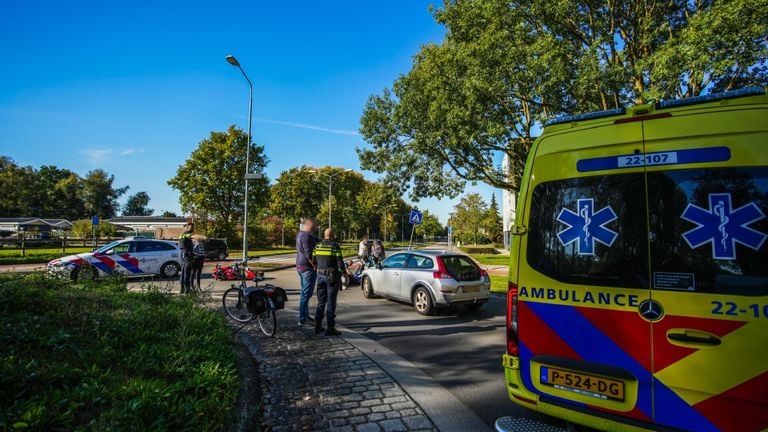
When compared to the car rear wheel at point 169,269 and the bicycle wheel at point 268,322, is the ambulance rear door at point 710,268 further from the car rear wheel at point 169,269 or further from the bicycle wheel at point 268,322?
the car rear wheel at point 169,269

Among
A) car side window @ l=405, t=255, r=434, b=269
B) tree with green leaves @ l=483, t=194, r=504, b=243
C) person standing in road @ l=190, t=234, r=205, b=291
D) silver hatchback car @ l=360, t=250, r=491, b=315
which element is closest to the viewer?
silver hatchback car @ l=360, t=250, r=491, b=315

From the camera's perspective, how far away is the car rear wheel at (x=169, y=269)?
15141 mm

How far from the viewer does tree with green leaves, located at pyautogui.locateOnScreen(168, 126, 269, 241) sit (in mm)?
36906

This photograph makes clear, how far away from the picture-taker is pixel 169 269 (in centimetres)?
1530

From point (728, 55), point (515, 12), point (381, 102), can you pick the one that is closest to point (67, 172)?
point (381, 102)

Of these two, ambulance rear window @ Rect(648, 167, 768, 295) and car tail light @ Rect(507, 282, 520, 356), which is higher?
ambulance rear window @ Rect(648, 167, 768, 295)

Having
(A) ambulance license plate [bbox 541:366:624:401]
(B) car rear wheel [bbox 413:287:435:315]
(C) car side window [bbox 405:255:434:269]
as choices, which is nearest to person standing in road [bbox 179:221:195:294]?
(C) car side window [bbox 405:255:434:269]

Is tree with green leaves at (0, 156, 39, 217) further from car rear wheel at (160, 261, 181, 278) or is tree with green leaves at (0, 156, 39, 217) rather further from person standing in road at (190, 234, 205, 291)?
person standing in road at (190, 234, 205, 291)

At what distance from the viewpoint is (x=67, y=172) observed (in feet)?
299

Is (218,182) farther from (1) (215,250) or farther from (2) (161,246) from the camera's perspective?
(2) (161,246)

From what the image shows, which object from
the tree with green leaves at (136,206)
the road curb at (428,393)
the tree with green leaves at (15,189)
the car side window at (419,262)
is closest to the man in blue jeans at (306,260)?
the road curb at (428,393)

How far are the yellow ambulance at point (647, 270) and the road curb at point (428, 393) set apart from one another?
649 millimetres

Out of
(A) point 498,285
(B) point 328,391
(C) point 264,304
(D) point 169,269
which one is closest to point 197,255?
(C) point 264,304

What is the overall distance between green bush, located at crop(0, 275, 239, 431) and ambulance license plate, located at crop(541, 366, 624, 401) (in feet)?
8.37
